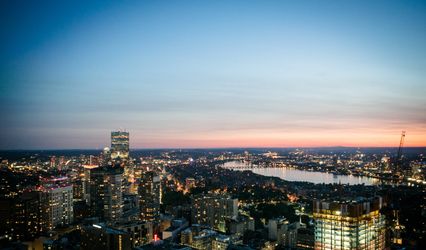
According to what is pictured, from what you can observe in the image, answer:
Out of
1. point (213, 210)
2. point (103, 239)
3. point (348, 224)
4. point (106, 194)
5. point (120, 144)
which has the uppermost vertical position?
point (120, 144)

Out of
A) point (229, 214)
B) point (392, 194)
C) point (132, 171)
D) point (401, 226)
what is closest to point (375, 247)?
point (401, 226)

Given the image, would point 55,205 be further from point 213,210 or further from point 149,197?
point 213,210

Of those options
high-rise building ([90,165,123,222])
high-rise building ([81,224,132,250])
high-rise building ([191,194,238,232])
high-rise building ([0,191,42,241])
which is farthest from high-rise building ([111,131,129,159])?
high-rise building ([81,224,132,250])

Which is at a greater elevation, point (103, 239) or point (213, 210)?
Result: point (103, 239)

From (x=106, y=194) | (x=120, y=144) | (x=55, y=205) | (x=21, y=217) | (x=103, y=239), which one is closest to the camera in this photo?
(x=103, y=239)

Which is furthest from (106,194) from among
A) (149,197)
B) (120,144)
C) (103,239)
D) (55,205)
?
(120,144)

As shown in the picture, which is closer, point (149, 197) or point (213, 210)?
point (213, 210)

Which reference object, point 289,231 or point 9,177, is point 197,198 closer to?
point 289,231
